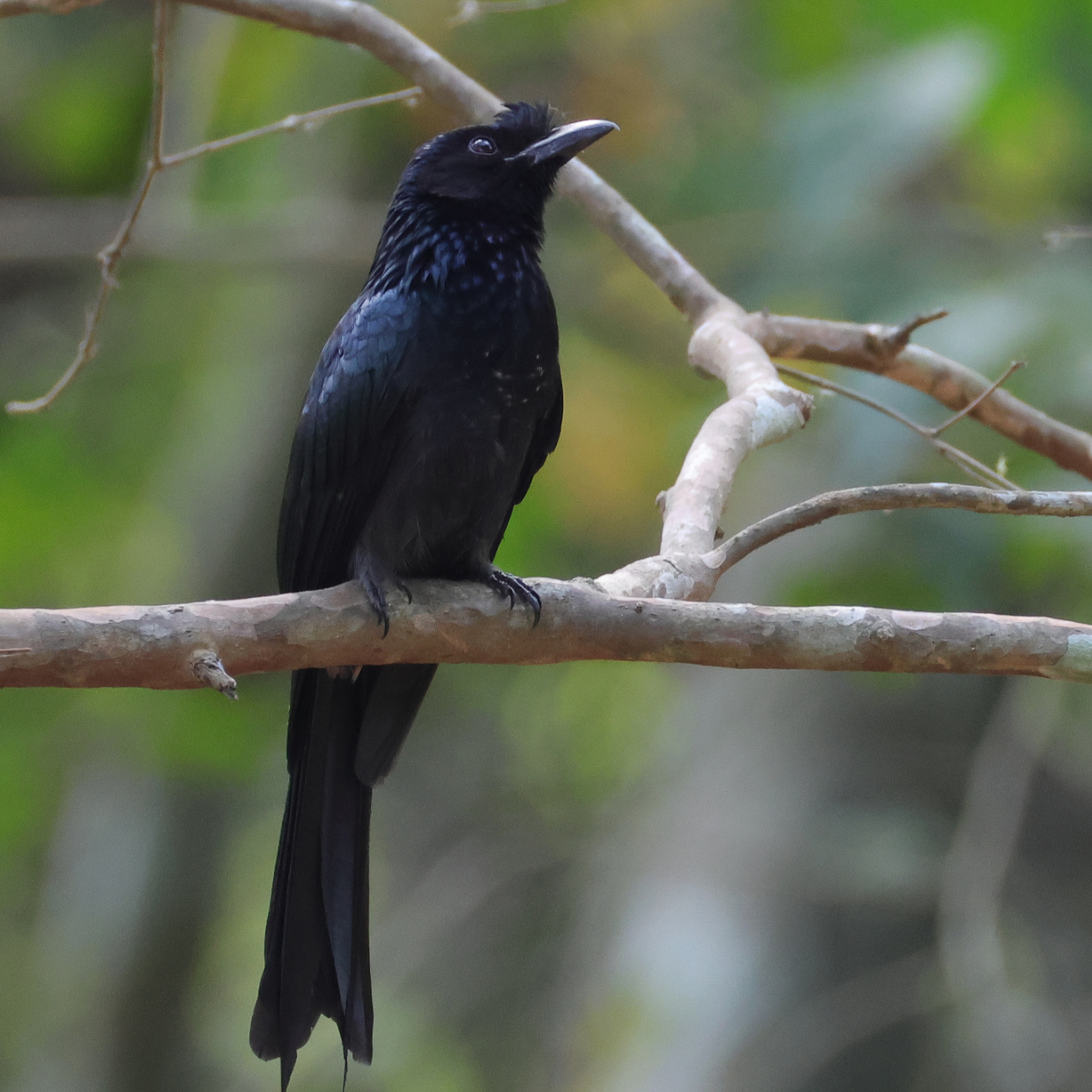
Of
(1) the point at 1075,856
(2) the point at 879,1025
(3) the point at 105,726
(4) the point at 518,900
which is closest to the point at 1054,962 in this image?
(1) the point at 1075,856

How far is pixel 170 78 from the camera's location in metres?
6.35

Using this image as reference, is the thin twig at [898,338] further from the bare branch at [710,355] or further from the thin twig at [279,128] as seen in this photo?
the thin twig at [279,128]

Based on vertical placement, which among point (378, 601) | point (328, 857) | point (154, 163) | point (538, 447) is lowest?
point (328, 857)

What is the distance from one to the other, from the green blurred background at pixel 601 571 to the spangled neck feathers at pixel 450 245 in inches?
64.0

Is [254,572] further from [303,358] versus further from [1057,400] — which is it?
[1057,400]

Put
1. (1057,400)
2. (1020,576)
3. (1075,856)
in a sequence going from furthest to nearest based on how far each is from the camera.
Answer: (1075,856)
(1020,576)
(1057,400)

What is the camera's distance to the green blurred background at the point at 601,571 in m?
5.11

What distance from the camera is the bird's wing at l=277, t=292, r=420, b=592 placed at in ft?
9.71

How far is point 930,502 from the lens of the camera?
7.98ft

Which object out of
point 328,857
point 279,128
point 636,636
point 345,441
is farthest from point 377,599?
point 279,128

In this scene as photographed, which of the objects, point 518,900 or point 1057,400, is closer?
point 1057,400

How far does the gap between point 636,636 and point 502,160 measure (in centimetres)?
151

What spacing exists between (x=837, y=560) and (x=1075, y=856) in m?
2.16

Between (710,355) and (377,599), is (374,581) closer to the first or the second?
(377,599)
